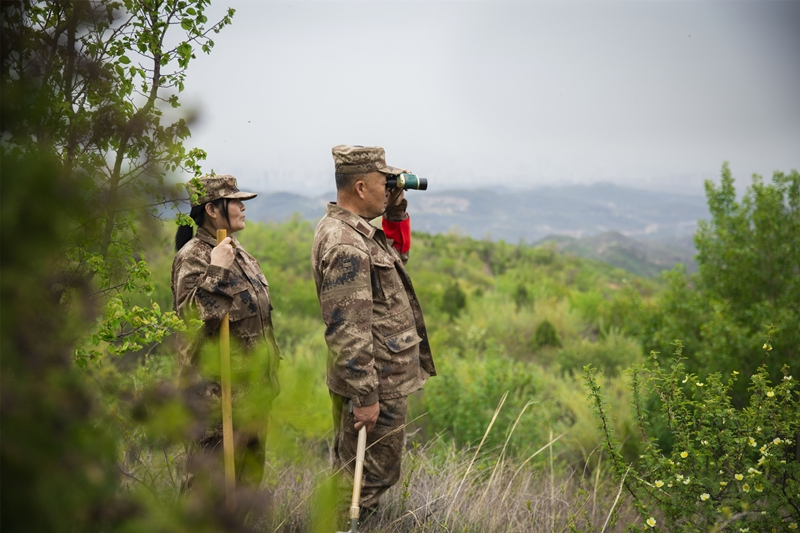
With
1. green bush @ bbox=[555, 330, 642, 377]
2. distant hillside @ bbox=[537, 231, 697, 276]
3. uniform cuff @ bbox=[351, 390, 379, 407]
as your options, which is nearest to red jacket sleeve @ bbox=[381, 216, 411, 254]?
uniform cuff @ bbox=[351, 390, 379, 407]

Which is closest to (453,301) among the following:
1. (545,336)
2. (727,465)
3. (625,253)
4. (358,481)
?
(545,336)

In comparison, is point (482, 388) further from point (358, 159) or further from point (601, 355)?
point (601, 355)

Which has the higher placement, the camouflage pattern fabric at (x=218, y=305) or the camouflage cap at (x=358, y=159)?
the camouflage cap at (x=358, y=159)

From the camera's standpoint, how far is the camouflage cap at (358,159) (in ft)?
9.44

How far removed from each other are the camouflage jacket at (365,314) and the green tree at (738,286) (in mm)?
4247

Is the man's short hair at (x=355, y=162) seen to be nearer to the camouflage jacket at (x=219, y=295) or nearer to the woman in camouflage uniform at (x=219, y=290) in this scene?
the woman in camouflage uniform at (x=219, y=290)

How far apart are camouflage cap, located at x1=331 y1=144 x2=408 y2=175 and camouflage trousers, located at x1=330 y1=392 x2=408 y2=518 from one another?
1173 millimetres

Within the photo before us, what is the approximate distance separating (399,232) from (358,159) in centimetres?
69

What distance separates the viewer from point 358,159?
289 centimetres

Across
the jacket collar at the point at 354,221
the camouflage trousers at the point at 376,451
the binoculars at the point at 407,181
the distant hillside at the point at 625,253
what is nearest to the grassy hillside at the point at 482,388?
the camouflage trousers at the point at 376,451

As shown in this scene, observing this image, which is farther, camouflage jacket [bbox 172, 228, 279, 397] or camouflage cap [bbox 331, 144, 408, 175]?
camouflage cap [bbox 331, 144, 408, 175]

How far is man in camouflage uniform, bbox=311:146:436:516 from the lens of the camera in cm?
268

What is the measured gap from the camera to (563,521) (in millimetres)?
3197

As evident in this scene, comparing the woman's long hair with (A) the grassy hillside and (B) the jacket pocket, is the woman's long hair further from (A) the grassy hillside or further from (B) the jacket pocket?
(B) the jacket pocket
